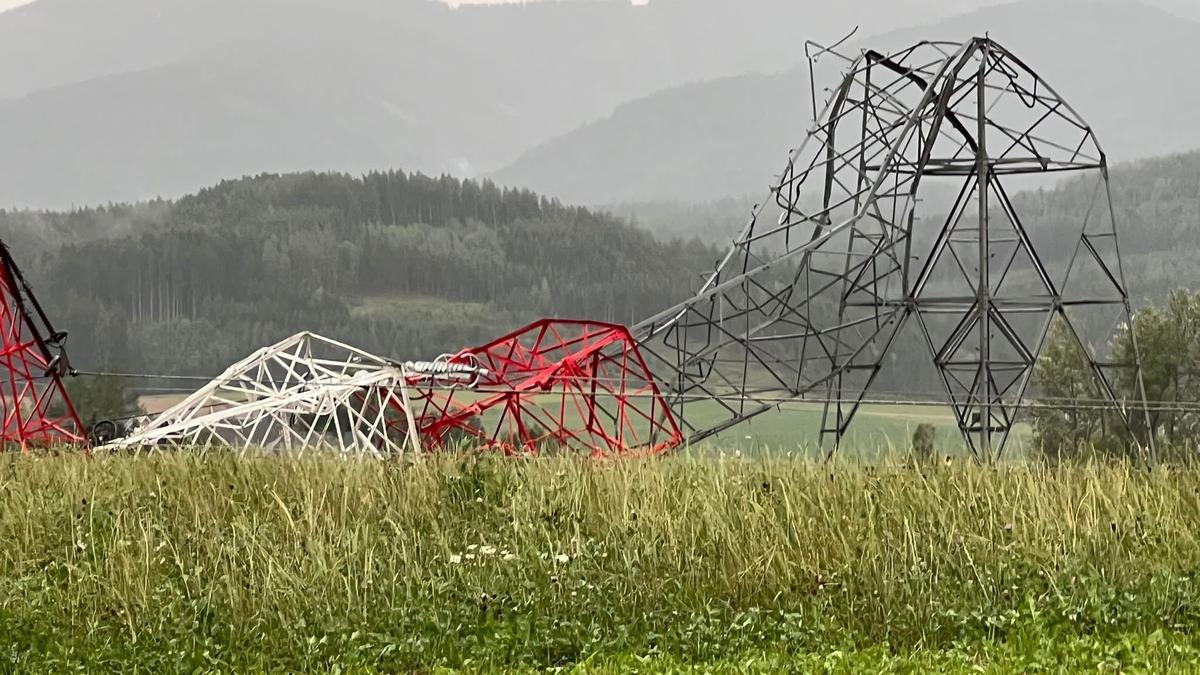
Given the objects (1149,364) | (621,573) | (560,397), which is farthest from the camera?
(1149,364)

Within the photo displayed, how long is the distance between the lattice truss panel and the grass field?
3.22 m

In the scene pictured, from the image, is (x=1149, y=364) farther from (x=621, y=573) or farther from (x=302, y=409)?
(x=621, y=573)

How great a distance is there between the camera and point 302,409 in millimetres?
14703

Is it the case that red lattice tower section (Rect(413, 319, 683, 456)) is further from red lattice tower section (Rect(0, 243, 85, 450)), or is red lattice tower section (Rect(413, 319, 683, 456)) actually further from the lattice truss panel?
red lattice tower section (Rect(0, 243, 85, 450))

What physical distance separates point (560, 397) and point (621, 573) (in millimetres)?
6146

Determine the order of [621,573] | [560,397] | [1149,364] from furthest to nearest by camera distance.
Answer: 1. [1149,364]
2. [560,397]
3. [621,573]

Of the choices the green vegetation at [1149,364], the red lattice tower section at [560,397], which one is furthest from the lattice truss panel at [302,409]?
the green vegetation at [1149,364]

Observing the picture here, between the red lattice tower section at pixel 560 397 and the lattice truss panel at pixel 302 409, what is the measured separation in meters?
0.50

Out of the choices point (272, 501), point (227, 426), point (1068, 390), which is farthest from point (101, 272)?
point (272, 501)

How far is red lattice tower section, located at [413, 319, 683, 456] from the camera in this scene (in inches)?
564

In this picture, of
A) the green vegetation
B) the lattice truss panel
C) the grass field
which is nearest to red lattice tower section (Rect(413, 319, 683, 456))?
→ the lattice truss panel

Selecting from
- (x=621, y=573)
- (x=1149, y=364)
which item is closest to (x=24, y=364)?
(x=621, y=573)

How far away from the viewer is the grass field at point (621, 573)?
7777mm

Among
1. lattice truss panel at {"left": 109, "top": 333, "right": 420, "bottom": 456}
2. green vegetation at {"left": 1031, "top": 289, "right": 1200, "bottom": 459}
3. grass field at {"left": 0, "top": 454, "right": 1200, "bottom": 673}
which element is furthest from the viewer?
green vegetation at {"left": 1031, "top": 289, "right": 1200, "bottom": 459}
